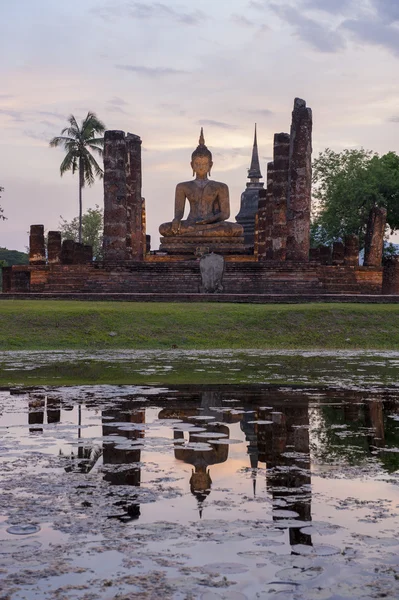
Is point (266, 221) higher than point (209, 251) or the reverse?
higher

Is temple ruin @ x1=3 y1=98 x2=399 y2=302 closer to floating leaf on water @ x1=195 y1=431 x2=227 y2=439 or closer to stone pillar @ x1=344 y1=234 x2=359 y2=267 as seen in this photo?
stone pillar @ x1=344 y1=234 x2=359 y2=267

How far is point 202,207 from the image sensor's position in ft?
140

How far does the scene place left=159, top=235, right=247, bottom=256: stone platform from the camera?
40.1 metres

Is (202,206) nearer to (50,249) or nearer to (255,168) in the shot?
(50,249)

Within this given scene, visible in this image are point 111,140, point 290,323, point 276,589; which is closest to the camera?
point 276,589

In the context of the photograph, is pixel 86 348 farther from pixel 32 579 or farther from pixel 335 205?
pixel 335 205

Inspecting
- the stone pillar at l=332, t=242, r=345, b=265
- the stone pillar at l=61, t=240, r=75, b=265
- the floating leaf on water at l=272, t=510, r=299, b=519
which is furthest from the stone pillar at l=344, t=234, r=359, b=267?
the floating leaf on water at l=272, t=510, r=299, b=519

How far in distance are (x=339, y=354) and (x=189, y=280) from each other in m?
14.4

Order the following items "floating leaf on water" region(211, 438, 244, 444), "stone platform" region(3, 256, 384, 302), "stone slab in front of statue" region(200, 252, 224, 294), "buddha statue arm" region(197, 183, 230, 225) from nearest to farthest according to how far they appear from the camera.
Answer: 1. "floating leaf on water" region(211, 438, 244, 444)
2. "stone slab in front of statue" region(200, 252, 224, 294)
3. "stone platform" region(3, 256, 384, 302)
4. "buddha statue arm" region(197, 183, 230, 225)

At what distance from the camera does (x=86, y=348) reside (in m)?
19.0

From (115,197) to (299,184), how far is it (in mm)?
7306

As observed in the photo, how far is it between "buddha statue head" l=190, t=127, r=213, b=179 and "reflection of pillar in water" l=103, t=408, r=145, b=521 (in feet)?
115

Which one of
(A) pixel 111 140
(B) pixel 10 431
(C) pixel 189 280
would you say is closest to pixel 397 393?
(B) pixel 10 431

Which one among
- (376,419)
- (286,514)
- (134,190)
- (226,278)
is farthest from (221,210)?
(286,514)
